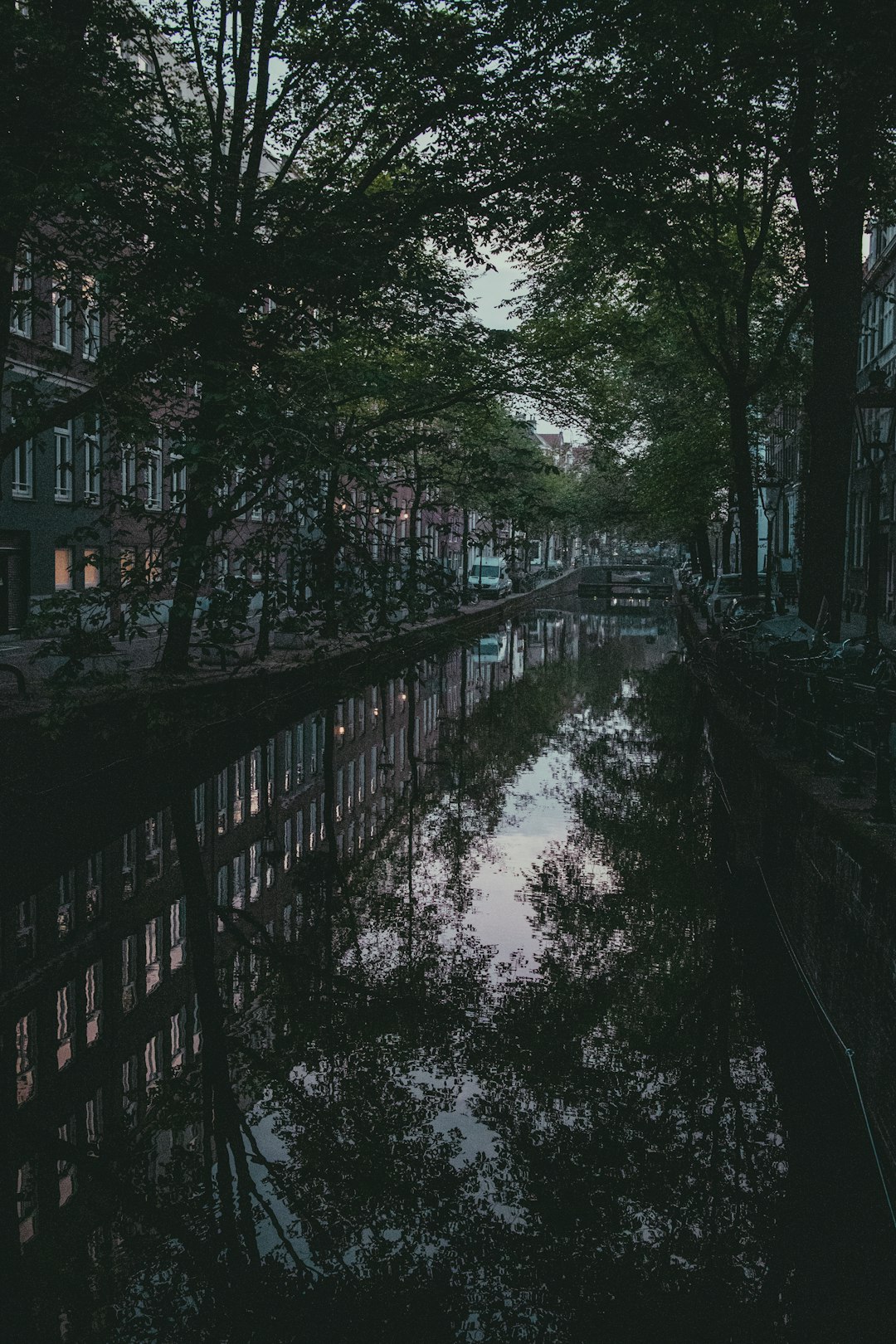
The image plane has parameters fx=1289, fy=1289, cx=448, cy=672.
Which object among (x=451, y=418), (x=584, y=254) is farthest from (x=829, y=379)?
(x=451, y=418)

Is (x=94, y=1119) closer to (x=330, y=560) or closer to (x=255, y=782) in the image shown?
(x=330, y=560)

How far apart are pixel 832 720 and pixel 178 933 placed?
19.2 feet

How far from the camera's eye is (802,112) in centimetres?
1623

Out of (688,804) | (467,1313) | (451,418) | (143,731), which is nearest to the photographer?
(467,1313)

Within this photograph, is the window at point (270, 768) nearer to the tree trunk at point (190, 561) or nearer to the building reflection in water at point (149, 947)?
the building reflection in water at point (149, 947)

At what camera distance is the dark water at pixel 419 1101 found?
507 centimetres

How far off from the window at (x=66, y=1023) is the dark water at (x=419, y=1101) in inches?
1.0

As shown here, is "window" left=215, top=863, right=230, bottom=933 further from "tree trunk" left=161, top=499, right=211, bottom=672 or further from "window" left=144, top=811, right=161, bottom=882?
"tree trunk" left=161, top=499, right=211, bottom=672

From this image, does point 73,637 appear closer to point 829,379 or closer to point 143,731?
point 143,731

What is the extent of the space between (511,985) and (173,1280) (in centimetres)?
402

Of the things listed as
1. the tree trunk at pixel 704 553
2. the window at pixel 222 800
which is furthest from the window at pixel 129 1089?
the tree trunk at pixel 704 553

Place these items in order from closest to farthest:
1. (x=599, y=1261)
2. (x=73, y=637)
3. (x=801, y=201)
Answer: (x=599, y=1261), (x=73, y=637), (x=801, y=201)

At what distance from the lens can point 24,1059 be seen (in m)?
7.23

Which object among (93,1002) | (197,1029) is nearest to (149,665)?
(93,1002)
